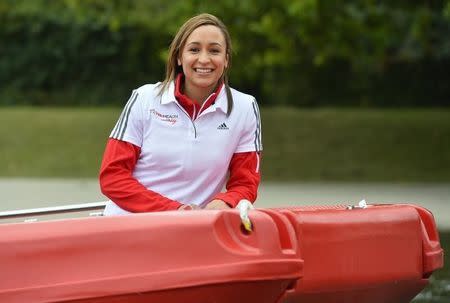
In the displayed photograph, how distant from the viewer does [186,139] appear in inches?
268

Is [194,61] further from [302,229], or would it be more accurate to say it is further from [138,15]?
[138,15]

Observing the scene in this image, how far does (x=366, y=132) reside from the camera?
27.6 m

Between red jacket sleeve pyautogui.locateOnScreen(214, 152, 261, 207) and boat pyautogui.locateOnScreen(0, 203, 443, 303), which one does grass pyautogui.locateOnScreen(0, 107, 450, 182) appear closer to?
red jacket sleeve pyautogui.locateOnScreen(214, 152, 261, 207)

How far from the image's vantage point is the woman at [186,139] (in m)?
6.77

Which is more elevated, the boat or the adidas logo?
the adidas logo

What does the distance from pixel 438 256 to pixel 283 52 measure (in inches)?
748

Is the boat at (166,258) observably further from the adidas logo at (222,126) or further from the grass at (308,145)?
the grass at (308,145)

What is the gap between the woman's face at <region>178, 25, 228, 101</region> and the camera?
6.85 metres

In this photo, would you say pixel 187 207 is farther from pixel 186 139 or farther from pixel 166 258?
pixel 166 258

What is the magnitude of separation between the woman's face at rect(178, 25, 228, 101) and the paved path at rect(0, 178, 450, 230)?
8.61 metres

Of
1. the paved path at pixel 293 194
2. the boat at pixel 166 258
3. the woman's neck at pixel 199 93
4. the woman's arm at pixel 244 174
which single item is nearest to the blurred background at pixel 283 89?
the paved path at pixel 293 194

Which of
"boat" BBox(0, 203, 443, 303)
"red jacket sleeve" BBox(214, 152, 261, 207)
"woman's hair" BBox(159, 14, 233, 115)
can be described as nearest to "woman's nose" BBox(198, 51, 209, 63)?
"woman's hair" BBox(159, 14, 233, 115)

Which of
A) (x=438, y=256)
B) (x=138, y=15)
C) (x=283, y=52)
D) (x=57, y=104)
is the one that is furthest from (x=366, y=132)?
(x=438, y=256)

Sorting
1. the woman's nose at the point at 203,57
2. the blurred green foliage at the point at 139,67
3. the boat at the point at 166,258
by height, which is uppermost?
the woman's nose at the point at 203,57
